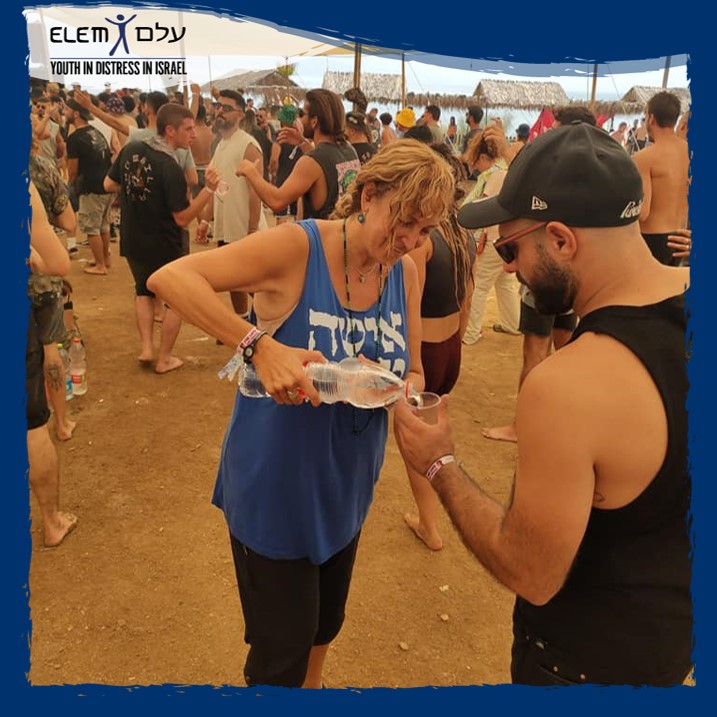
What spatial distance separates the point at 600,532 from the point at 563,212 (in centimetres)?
74

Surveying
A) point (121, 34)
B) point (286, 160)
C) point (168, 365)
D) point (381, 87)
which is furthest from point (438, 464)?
point (381, 87)

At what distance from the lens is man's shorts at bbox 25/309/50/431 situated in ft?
9.94

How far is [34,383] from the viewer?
10.1 feet

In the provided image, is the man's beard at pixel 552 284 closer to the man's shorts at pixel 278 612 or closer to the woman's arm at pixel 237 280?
the woman's arm at pixel 237 280

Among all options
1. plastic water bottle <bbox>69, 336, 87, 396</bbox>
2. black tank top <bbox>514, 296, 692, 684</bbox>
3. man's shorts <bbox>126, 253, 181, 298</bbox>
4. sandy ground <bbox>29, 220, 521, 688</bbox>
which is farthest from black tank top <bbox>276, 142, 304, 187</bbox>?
black tank top <bbox>514, 296, 692, 684</bbox>

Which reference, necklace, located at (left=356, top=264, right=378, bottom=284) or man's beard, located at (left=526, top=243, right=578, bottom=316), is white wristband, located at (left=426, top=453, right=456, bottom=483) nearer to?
man's beard, located at (left=526, top=243, right=578, bottom=316)

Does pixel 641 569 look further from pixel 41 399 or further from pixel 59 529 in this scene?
pixel 59 529

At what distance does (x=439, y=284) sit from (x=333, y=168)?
1.87 metres

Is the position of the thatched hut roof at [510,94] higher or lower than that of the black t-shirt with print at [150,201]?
higher

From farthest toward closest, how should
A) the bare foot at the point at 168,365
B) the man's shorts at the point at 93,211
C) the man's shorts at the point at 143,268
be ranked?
1. the man's shorts at the point at 93,211
2. the bare foot at the point at 168,365
3. the man's shorts at the point at 143,268

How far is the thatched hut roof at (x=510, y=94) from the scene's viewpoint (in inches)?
961

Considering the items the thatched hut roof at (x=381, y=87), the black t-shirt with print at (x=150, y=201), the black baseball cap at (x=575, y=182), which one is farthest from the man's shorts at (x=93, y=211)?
the thatched hut roof at (x=381, y=87)

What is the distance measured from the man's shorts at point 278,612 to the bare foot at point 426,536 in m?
1.66

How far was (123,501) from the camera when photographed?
3.95m
